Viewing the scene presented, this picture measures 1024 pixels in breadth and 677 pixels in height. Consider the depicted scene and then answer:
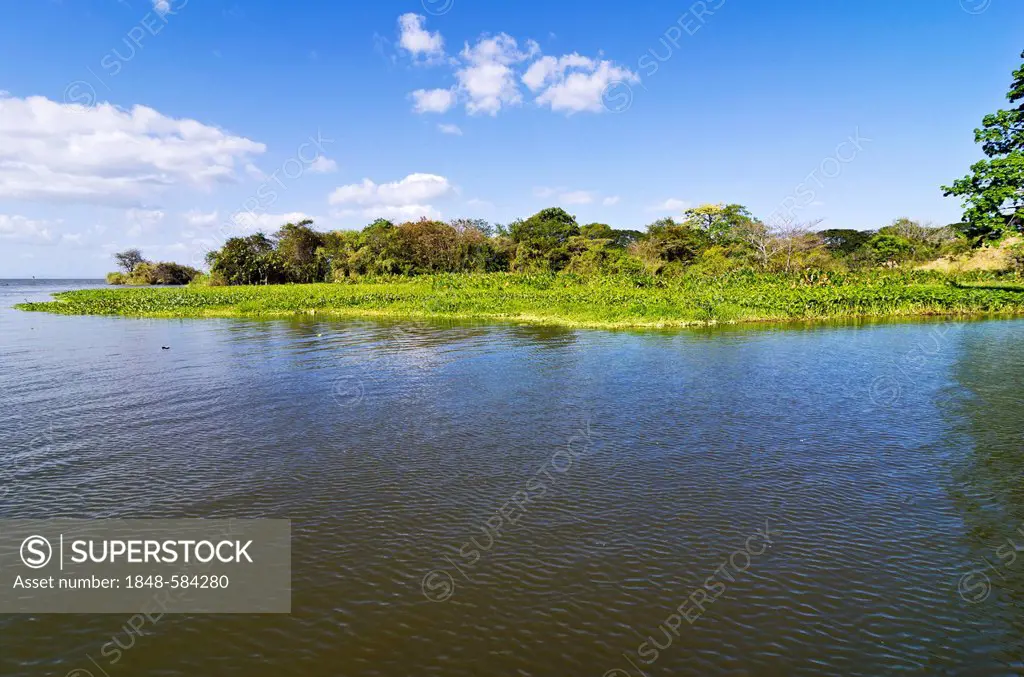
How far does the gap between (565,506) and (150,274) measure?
164 m

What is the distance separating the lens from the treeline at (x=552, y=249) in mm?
75938

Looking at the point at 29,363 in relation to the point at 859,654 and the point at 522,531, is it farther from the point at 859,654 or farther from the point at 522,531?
the point at 859,654

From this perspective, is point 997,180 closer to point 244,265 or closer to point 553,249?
point 553,249

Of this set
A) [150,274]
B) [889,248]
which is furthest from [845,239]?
[150,274]

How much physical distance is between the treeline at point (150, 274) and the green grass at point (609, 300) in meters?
83.7

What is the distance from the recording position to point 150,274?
483ft

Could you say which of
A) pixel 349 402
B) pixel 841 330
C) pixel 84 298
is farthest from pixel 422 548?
pixel 84 298

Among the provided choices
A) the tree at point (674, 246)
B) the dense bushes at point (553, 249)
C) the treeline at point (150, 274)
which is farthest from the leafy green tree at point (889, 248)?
the treeline at point (150, 274)

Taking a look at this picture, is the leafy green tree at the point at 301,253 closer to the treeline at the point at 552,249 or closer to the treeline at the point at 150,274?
the treeline at the point at 552,249

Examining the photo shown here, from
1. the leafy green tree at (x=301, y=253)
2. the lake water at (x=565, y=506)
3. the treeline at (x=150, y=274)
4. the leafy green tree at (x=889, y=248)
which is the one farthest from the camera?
the treeline at (x=150, y=274)

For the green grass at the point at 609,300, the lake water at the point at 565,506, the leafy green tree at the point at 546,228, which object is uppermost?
the leafy green tree at the point at 546,228

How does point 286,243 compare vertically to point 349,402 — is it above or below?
above

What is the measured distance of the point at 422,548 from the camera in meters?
10.2

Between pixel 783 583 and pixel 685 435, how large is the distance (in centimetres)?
705
